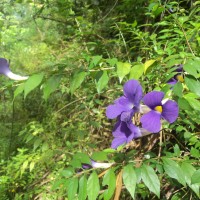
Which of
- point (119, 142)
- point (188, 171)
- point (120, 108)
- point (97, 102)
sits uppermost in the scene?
point (120, 108)

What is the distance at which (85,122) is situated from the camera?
293cm

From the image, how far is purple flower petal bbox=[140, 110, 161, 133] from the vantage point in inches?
36.1

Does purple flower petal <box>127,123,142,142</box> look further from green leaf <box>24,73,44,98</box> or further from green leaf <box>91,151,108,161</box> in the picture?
green leaf <box>24,73,44,98</box>

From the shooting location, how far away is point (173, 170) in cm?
100

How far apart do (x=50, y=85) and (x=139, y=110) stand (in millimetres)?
321

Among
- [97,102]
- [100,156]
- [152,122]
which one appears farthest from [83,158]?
[97,102]

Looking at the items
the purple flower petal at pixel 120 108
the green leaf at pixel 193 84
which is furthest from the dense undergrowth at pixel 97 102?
the purple flower petal at pixel 120 108

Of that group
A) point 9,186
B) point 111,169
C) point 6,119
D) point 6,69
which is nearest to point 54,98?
point 6,119

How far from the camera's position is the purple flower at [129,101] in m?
0.94

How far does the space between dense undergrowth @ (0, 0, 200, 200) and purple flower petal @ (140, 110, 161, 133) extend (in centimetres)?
9

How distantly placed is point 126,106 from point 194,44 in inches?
38.6

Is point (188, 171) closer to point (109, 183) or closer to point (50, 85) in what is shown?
point (109, 183)

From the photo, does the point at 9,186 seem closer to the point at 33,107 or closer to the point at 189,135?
the point at 33,107

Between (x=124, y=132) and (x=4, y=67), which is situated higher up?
(x=4, y=67)
